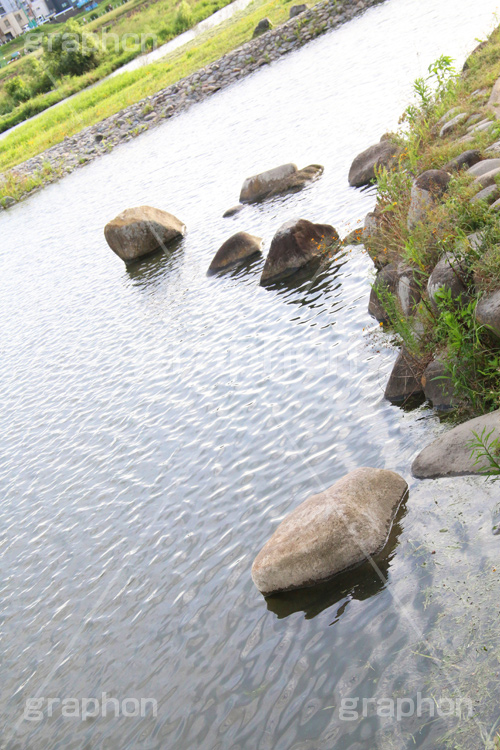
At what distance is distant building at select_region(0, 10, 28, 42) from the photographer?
152 meters

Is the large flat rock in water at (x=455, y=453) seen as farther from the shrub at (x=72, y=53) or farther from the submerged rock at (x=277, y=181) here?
the shrub at (x=72, y=53)

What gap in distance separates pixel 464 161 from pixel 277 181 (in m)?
9.91

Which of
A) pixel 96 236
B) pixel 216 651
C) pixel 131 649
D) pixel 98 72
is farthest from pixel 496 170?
pixel 98 72

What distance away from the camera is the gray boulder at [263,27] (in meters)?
45.2

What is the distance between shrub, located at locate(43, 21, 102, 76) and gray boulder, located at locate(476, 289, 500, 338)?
208 ft

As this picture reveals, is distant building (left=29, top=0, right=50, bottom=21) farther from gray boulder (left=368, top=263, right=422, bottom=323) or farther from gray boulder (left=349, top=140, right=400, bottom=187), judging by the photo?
gray boulder (left=368, top=263, right=422, bottom=323)

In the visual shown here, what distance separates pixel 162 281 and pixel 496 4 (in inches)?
639

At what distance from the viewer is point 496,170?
9195 mm

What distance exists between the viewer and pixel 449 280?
8.44 metres

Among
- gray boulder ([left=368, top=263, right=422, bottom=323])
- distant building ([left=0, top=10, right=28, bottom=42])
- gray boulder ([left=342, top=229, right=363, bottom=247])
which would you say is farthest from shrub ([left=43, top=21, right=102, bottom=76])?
distant building ([left=0, top=10, right=28, bottom=42])

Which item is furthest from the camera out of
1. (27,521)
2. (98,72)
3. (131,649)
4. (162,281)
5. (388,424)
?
(98,72)

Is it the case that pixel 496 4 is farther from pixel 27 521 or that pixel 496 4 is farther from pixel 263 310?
pixel 27 521

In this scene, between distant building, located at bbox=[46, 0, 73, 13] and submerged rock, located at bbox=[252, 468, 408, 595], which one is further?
distant building, located at bbox=[46, 0, 73, 13]

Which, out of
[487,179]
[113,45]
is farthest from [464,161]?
[113,45]
